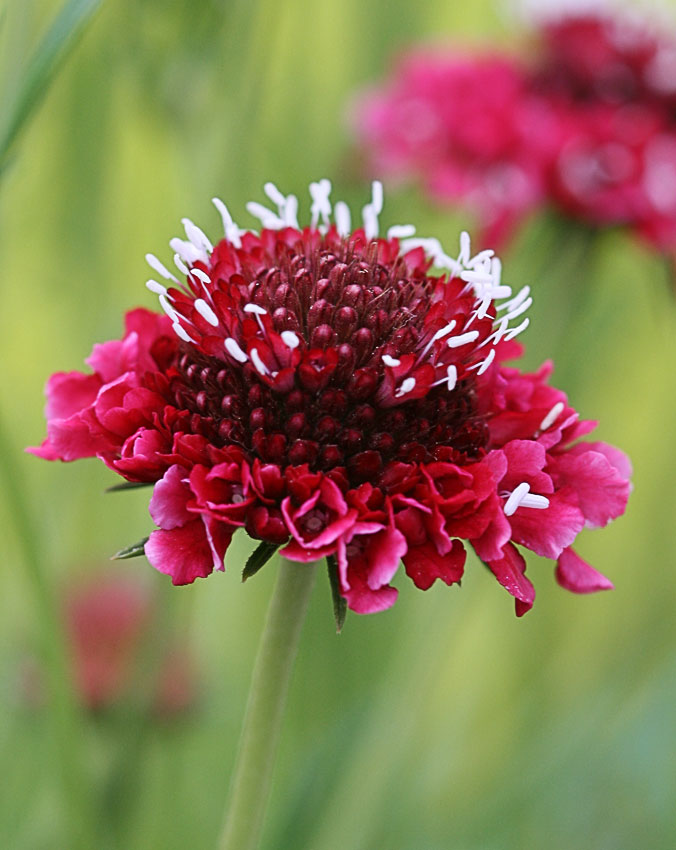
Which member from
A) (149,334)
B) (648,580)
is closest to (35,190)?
(149,334)

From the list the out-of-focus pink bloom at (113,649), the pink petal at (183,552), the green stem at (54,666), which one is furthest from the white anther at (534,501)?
the out-of-focus pink bloom at (113,649)

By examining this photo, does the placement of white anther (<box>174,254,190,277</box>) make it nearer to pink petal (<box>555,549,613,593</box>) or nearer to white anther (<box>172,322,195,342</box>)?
white anther (<box>172,322,195,342</box>)

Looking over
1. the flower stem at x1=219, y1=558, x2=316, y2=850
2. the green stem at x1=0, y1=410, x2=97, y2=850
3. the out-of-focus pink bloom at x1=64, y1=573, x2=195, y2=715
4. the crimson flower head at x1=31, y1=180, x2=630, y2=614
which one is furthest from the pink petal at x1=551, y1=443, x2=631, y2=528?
the out-of-focus pink bloom at x1=64, y1=573, x2=195, y2=715

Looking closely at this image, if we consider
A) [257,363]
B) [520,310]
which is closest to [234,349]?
[257,363]

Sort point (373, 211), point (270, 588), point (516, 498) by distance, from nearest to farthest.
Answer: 1. point (516, 498)
2. point (373, 211)
3. point (270, 588)

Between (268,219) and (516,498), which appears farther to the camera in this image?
(268,219)

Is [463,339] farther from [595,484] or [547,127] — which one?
[547,127]

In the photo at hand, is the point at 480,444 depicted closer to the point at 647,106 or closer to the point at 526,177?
the point at 526,177
